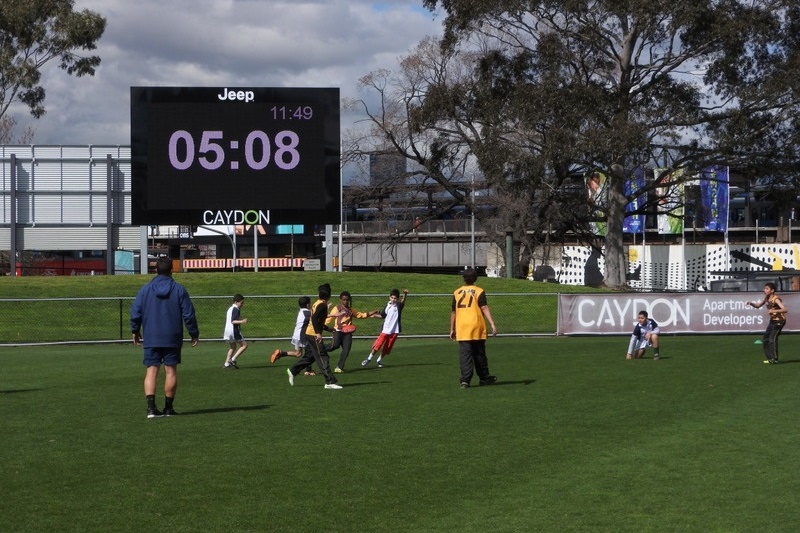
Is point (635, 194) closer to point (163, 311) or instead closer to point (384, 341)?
point (384, 341)

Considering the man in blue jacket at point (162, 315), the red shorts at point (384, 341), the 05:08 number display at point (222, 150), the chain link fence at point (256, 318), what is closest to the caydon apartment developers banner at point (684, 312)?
the chain link fence at point (256, 318)

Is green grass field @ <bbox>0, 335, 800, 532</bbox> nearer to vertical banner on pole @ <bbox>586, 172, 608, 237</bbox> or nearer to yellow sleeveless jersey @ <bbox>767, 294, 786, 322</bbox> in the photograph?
yellow sleeveless jersey @ <bbox>767, 294, 786, 322</bbox>

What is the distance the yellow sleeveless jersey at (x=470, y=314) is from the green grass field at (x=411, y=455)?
2.75 ft

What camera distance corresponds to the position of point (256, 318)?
37.0 m

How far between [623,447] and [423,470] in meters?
2.28

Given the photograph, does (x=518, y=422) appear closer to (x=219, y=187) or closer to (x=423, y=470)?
(x=423, y=470)

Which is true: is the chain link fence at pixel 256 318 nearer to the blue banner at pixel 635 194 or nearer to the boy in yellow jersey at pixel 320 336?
the blue banner at pixel 635 194

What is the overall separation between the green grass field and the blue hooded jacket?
1005 millimetres

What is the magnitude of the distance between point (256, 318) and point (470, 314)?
2198 centimetres

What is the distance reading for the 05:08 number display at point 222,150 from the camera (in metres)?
37.1

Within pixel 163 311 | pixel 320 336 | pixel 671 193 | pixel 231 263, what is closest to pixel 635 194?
pixel 671 193

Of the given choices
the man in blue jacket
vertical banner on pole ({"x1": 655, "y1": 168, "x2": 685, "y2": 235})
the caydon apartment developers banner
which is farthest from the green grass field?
vertical banner on pole ({"x1": 655, "y1": 168, "x2": 685, "y2": 235})

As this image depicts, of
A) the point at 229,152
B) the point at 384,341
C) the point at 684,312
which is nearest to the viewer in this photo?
the point at 384,341

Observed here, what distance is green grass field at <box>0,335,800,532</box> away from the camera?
786cm
